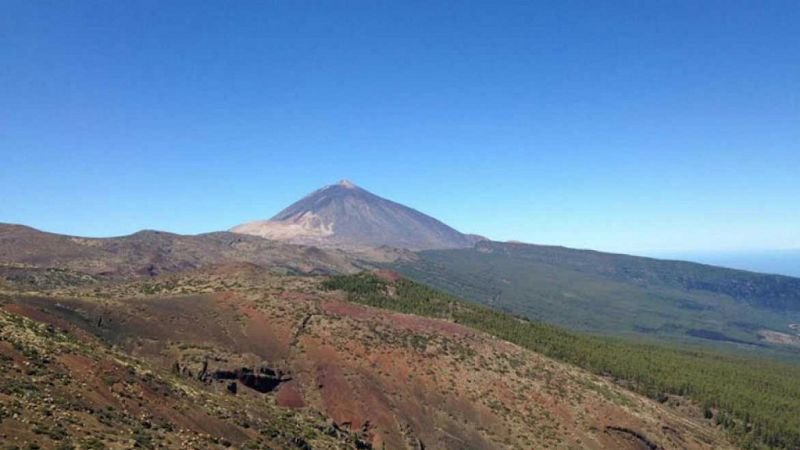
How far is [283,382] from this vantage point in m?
65.3

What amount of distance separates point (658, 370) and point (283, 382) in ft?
300

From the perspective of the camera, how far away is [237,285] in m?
104

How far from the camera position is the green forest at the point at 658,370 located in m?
96.8

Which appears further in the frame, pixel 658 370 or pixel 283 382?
pixel 658 370

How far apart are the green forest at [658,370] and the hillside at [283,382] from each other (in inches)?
290

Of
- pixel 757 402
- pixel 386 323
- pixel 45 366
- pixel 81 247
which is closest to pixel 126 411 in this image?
pixel 45 366

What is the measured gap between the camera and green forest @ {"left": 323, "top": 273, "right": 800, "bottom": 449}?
96.8 metres

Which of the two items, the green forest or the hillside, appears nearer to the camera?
the hillside

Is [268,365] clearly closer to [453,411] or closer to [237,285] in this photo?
[453,411]

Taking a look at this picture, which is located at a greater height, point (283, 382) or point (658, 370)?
point (283, 382)

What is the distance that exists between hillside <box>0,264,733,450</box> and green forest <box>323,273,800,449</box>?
290 inches

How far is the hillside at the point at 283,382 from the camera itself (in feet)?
113

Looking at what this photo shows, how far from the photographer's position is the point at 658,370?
392ft

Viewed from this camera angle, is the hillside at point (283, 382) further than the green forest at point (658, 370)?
No
